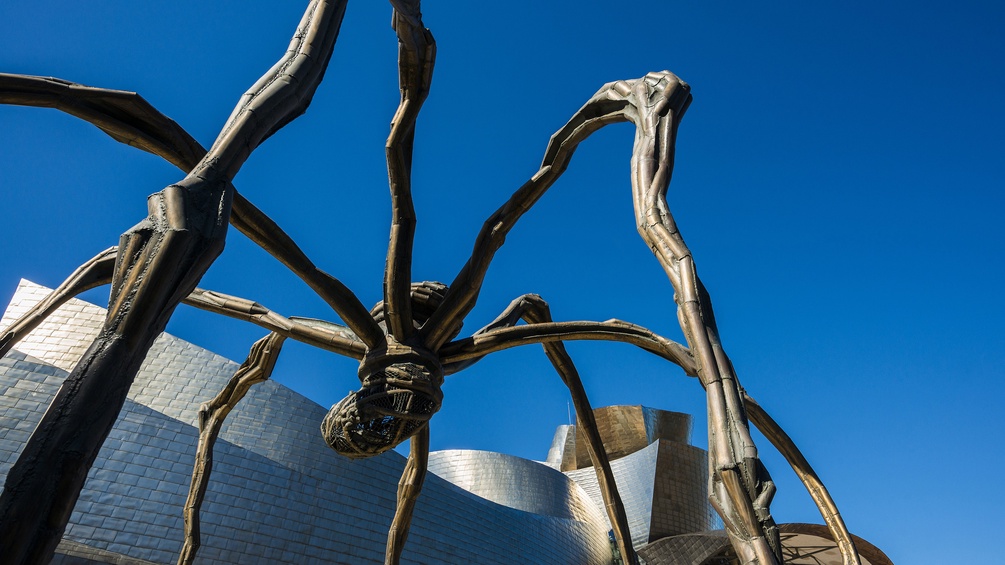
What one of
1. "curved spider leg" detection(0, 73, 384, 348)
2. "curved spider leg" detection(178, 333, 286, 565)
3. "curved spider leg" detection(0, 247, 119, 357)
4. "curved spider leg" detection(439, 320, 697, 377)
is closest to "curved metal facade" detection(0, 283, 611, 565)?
"curved spider leg" detection(178, 333, 286, 565)

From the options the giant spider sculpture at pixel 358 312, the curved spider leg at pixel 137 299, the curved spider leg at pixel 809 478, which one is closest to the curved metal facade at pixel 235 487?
the giant spider sculpture at pixel 358 312

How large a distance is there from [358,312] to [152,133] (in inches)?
65.3

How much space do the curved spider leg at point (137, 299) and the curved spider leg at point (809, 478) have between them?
3.42 metres

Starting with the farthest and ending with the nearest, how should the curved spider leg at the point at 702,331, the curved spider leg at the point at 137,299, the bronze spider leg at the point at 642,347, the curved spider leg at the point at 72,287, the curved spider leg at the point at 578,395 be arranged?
the curved spider leg at the point at 578,395, the curved spider leg at the point at 72,287, the bronze spider leg at the point at 642,347, the curved spider leg at the point at 702,331, the curved spider leg at the point at 137,299

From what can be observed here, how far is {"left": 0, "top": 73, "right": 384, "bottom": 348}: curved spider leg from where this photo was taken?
301cm

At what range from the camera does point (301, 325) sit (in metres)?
4.93

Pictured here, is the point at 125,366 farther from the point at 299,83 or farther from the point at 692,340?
the point at 692,340

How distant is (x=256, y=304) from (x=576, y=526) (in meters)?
13.7

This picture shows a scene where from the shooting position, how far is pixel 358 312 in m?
4.54

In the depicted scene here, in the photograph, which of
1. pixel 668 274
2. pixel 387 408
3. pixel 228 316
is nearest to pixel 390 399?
pixel 387 408

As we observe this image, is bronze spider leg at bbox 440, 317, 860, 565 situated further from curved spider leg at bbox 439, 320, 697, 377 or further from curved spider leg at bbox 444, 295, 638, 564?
curved spider leg at bbox 444, 295, 638, 564

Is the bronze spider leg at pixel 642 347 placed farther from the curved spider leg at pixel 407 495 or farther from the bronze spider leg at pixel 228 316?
the curved spider leg at pixel 407 495

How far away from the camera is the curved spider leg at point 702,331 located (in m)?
2.49

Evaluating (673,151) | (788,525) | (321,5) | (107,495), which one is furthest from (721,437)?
(788,525)
